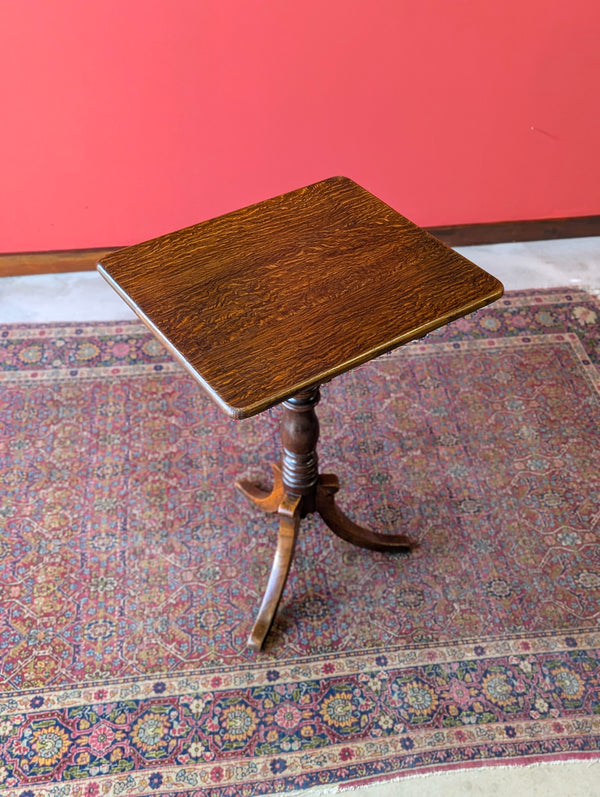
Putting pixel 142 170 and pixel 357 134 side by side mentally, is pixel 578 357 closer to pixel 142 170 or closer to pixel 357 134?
pixel 357 134

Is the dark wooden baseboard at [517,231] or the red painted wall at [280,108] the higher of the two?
the red painted wall at [280,108]

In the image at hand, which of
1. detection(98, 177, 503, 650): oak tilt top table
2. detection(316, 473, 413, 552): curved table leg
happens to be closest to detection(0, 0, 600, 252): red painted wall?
detection(98, 177, 503, 650): oak tilt top table

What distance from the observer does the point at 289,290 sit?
1.78 m

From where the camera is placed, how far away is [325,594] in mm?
2338

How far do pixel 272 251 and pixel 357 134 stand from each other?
1493 mm

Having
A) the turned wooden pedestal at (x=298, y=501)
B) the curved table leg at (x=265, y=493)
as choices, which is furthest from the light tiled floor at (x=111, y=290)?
the turned wooden pedestal at (x=298, y=501)

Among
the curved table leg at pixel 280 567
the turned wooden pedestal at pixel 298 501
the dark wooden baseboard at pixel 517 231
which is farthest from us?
the dark wooden baseboard at pixel 517 231

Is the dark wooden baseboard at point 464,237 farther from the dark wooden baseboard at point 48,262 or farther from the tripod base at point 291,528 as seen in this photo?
the tripod base at point 291,528

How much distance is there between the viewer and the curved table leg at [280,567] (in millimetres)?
2193

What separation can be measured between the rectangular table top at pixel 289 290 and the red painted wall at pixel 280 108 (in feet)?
3.79

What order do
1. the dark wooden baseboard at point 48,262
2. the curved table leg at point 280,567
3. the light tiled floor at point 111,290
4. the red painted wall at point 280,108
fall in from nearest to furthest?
the curved table leg at point 280,567 → the red painted wall at point 280,108 → the light tiled floor at point 111,290 → the dark wooden baseboard at point 48,262

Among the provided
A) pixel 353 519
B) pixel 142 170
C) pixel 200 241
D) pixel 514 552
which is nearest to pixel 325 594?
pixel 353 519

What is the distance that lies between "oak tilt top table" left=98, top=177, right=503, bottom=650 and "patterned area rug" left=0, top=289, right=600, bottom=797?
473mm

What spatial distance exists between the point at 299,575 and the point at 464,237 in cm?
179
